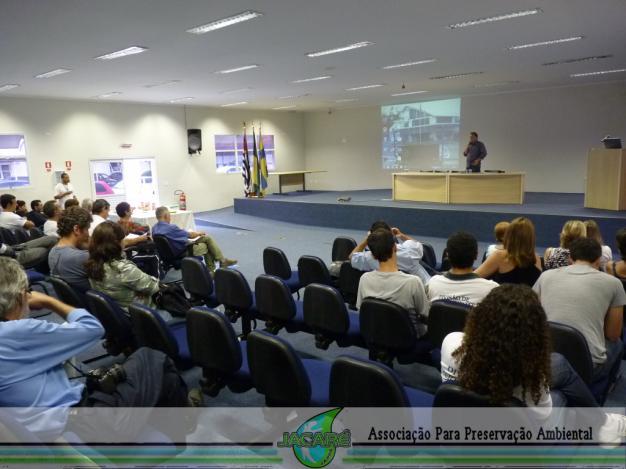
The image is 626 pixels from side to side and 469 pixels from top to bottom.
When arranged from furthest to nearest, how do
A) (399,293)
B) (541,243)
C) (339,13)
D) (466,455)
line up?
1. (541,243)
2. (339,13)
3. (399,293)
4. (466,455)

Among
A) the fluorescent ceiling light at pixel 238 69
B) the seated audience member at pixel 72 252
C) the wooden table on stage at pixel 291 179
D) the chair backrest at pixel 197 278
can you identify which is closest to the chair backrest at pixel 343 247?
the chair backrest at pixel 197 278

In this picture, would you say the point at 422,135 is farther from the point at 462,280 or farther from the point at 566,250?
the point at 462,280

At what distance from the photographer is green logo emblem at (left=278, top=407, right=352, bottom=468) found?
2.10 metres

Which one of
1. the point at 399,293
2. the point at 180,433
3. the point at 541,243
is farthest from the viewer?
the point at 541,243

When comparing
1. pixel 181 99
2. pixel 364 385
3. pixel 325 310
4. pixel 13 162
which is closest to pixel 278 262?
pixel 325 310

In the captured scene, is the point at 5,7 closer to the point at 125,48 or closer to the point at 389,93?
the point at 125,48

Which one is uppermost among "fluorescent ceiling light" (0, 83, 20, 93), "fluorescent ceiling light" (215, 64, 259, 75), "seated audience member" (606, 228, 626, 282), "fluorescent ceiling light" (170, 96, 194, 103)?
"fluorescent ceiling light" (170, 96, 194, 103)

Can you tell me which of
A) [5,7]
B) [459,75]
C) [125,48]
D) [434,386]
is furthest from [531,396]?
[459,75]

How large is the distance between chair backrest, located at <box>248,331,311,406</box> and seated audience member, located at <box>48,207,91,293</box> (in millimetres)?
1824

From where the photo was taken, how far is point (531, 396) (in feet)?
5.15

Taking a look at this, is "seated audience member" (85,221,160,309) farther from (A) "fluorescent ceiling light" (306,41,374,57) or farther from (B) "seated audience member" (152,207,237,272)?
(A) "fluorescent ceiling light" (306,41,374,57)

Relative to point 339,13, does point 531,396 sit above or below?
below

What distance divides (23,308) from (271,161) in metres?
14.4

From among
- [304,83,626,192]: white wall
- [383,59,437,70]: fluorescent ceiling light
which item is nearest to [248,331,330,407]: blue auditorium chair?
[383,59,437,70]: fluorescent ceiling light
